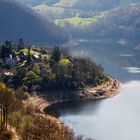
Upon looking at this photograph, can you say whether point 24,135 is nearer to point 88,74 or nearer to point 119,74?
point 88,74

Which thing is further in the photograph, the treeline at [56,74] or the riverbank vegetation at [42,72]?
the treeline at [56,74]

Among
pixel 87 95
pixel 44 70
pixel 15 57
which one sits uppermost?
pixel 15 57

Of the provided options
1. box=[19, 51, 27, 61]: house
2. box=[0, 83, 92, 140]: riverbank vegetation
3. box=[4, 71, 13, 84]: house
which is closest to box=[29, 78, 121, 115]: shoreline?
box=[4, 71, 13, 84]: house

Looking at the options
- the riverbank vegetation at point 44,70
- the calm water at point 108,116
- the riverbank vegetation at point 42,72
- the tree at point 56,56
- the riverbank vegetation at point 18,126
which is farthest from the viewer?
the tree at point 56,56

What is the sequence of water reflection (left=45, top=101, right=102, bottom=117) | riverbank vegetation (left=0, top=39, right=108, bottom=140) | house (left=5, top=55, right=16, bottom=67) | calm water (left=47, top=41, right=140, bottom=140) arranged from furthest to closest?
house (left=5, top=55, right=16, bottom=67) < riverbank vegetation (left=0, top=39, right=108, bottom=140) < water reflection (left=45, top=101, right=102, bottom=117) < calm water (left=47, top=41, right=140, bottom=140)

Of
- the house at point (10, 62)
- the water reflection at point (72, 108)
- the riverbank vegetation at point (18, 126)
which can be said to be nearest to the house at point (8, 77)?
the house at point (10, 62)

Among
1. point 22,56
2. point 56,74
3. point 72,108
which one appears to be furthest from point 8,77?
point 72,108

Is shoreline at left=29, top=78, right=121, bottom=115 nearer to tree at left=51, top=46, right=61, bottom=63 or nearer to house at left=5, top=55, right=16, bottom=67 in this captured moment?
tree at left=51, top=46, right=61, bottom=63

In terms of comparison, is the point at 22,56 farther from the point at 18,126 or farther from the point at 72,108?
the point at 18,126

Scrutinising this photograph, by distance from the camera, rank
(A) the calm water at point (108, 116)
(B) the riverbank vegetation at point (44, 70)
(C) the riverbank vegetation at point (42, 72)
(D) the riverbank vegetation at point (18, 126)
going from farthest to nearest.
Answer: (B) the riverbank vegetation at point (44, 70) < (C) the riverbank vegetation at point (42, 72) < (A) the calm water at point (108, 116) < (D) the riverbank vegetation at point (18, 126)

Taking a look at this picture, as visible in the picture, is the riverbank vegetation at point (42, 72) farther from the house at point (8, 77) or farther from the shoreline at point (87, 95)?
the shoreline at point (87, 95)

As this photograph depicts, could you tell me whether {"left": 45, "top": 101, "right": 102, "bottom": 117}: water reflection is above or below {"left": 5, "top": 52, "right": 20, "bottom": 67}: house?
below

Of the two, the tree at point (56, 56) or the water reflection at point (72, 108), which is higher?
the tree at point (56, 56)

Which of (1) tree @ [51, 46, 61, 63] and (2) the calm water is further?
(1) tree @ [51, 46, 61, 63]
